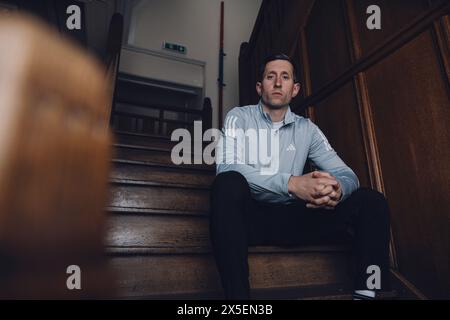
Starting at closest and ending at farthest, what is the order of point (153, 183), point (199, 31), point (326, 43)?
point (153, 183) → point (326, 43) → point (199, 31)

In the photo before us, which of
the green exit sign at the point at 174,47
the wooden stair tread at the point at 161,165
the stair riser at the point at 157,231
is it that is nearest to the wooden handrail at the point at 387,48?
the wooden stair tread at the point at 161,165

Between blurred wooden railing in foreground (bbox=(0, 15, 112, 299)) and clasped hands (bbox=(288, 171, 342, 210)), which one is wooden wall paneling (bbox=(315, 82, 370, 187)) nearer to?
clasped hands (bbox=(288, 171, 342, 210))

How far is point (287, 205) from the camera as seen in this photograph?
109cm

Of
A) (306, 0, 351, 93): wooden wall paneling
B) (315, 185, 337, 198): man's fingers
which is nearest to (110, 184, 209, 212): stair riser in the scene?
(315, 185, 337, 198): man's fingers

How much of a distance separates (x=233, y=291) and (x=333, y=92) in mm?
1312

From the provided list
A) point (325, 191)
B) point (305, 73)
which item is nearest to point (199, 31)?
point (305, 73)

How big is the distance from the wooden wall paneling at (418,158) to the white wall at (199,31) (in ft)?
8.99

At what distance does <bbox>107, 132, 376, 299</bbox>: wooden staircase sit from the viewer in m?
1.04

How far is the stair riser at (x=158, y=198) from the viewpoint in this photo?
146 centimetres

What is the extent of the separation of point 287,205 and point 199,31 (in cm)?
379

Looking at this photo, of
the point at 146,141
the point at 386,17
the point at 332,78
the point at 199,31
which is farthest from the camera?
the point at 199,31

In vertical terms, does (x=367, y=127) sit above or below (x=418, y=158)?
above

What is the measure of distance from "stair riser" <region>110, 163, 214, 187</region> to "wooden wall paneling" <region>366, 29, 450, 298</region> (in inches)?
37.6

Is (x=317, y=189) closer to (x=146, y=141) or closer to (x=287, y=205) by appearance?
(x=287, y=205)
